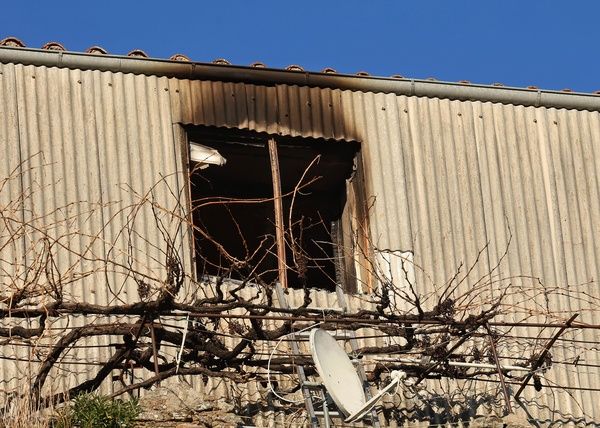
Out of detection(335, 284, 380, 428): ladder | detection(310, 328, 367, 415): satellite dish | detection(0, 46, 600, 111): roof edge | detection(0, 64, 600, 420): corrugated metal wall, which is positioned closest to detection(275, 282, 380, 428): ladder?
detection(335, 284, 380, 428): ladder

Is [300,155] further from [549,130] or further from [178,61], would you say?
[549,130]

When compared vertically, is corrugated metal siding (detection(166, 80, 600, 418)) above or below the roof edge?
below

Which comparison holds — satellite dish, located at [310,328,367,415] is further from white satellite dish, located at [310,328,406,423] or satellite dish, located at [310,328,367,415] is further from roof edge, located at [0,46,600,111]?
roof edge, located at [0,46,600,111]

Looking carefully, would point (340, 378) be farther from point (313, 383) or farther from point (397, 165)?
point (397, 165)

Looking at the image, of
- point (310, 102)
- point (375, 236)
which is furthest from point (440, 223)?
point (310, 102)

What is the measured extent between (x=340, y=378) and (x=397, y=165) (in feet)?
11.4

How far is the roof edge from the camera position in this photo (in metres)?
15.7

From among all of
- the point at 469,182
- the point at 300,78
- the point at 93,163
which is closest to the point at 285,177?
the point at 300,78

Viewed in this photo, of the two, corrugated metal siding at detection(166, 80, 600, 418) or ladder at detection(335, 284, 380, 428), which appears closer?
ladder at detection(335, 284, 380, 428)

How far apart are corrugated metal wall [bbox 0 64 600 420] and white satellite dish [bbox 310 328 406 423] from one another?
2.03 metres

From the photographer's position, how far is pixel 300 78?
16469 mm

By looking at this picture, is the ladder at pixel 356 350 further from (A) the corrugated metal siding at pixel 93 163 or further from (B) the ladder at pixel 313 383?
(A) the corrugated metal siding at pixel 93 163

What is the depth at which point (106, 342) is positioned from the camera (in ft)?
48.4

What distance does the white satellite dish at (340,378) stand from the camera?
1333 cm
